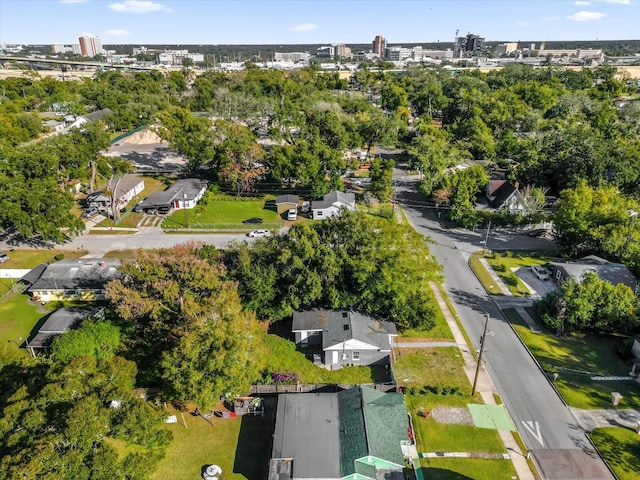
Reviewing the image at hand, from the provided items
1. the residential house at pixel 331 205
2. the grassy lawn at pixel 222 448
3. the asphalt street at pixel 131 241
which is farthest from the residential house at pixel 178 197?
the grassy lawn at pixel 222 448

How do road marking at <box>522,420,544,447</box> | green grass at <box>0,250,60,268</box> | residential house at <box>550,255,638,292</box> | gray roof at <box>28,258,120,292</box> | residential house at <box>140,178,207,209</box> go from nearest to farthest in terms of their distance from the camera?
road marking at <box>522,420,544,447</box> → residential house at <box>550,255,638,292</box> → gray roof at <box>28,258,120,292</box> → green grass at <box>0,250,60,268</box> → residential house at <box>140,178,207,209</box>

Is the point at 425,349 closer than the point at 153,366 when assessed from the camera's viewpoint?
No

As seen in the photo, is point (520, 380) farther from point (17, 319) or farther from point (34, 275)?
point (34, 275)

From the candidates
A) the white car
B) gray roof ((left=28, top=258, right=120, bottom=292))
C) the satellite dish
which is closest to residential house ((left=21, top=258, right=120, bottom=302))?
gray roof ((left=28, top=258, right=120, bottom=292))

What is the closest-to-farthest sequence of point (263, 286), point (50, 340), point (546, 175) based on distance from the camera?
point (50, 340) < point (263, 286) < point (546, 175)

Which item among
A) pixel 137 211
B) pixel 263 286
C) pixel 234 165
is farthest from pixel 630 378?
pixel 137 211

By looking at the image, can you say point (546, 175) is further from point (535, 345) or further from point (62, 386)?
point (62, 386)

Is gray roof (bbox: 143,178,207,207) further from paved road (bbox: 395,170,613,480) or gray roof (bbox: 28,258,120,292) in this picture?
paved road (bbox: 395,170,613,480)
